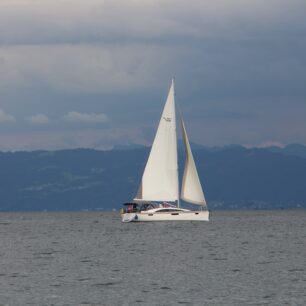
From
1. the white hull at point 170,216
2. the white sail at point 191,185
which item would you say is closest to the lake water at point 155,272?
the white hull at point 170,216

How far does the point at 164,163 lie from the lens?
124250mm

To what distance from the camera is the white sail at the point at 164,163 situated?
124 metres

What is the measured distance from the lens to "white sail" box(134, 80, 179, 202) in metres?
124

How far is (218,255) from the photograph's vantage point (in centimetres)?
8294

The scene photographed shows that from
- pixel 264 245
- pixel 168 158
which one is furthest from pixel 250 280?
pixel 168 158

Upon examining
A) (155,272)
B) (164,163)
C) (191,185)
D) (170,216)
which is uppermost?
(164,163)

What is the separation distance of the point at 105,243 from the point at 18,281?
38.6 meters

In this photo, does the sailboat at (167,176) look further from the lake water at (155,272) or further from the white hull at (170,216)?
the lake water at (155,272)

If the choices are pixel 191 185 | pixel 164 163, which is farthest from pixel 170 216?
pixel 164 163

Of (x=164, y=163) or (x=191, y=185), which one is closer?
(x=164, y=163)

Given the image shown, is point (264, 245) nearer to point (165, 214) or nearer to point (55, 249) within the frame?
point (55, 249)

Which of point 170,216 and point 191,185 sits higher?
point 191,185

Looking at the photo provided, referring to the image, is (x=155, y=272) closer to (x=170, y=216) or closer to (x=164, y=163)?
(x=164, y=163)

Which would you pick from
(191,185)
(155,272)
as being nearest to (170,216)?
(191,185)
